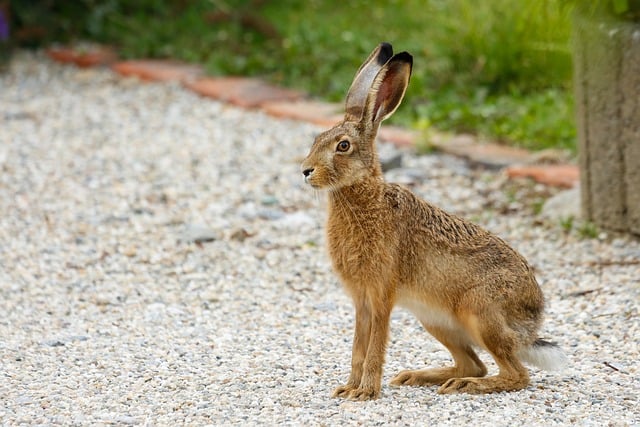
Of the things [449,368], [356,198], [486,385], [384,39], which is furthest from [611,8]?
[384,39]

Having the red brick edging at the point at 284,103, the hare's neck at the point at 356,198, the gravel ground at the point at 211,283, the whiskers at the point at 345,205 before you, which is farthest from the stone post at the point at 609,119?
the whiskers at the point at 345,205

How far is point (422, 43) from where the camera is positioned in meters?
9.03

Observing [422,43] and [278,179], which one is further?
[422,43]

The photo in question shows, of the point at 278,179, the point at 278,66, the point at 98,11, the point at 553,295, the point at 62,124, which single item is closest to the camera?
the point at 553,295

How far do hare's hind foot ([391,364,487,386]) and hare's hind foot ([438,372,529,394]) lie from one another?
0.15m

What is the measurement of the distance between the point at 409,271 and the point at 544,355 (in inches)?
23.1

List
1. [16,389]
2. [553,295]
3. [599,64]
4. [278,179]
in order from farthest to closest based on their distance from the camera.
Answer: [278,179]
[599,64]
[553,295]
[16,389]

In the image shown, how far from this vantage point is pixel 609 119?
6.05 m

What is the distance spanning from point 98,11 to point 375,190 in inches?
271

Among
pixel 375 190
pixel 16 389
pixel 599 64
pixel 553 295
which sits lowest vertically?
pixel 16 389

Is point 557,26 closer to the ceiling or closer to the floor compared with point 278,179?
closer to the ceiling

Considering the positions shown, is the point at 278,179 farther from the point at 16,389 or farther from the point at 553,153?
the point at 16,389

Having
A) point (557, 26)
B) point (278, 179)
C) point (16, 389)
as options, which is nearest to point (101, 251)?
point (278, 179)

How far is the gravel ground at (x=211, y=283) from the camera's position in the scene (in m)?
4.06
